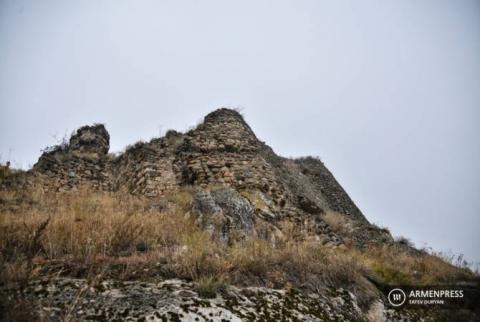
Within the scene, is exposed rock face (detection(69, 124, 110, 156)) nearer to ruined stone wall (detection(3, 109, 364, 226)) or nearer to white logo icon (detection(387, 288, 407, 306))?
ruined stone wall (detection(3, 109, 364, 226))

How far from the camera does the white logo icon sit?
→ 13.1 ft

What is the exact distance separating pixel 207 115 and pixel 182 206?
4.94m

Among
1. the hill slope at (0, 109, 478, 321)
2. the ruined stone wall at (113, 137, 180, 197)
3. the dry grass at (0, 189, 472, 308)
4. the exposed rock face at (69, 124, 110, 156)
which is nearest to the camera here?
the hill slope at (0, 109, 478, 321)

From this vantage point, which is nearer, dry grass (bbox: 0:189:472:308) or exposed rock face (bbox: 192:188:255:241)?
dry grass (bbox: 0:189:472:308)

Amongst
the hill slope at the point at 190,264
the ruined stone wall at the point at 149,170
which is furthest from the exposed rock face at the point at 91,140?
the hill slope at the point at 190,264

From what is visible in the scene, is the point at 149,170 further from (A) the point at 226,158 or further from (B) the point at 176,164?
(A) the point at 226,158

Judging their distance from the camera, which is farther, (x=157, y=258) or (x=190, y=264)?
(x=157, y=258)

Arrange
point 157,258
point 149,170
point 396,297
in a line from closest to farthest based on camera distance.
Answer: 1. point 157,258
2. point 396,297
3. point 149,170

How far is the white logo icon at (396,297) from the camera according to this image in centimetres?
398

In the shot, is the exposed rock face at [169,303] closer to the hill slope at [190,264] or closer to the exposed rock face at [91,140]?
the hill slope at [190,264]

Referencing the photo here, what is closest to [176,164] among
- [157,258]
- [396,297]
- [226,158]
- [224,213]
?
[226,158]

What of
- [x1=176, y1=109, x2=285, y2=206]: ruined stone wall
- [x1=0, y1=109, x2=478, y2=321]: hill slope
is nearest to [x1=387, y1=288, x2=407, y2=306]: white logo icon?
[x1=0, y1=109, x2=478, y2=321]: hill slope

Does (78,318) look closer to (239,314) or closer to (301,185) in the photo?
(239,314)

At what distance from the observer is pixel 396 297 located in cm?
407
